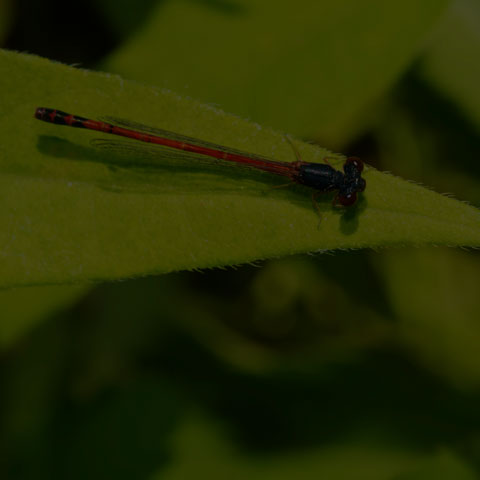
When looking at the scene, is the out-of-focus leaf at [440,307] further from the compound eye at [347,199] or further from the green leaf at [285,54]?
the compound eye at [347,199]

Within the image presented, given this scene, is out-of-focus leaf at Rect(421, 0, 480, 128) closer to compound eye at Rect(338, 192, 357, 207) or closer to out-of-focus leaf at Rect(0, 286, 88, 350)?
compound eye at Rect(338, 192, 357, 207)

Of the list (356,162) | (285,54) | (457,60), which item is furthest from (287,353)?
(457,60)

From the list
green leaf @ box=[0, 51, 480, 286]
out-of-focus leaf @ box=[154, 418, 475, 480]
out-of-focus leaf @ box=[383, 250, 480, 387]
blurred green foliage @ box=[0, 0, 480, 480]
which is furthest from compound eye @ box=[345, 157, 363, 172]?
out-of-focus leaf @ box=[154, 418, 475, 480]

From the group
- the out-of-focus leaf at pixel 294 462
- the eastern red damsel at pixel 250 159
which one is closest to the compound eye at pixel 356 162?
the eastern red damsel at pixel 250 159

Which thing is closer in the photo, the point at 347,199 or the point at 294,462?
the point at 347,199

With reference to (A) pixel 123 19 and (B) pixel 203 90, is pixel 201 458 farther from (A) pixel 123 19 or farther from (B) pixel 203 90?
(A) pixel 123 19

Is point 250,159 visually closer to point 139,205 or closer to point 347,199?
point 347,199

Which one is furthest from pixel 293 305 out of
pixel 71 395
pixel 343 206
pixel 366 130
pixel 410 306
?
pixel 343 206
